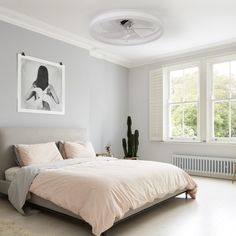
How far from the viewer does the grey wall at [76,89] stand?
12.9 ft

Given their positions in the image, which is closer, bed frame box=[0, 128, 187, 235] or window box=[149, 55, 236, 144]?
bed frame box=[0, 128, 187, 235]

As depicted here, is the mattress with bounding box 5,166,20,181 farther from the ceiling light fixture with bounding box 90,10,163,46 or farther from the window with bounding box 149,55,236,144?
the window with bounding box 149,55,236,144

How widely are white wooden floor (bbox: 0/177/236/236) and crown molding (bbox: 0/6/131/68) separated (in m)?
2.71

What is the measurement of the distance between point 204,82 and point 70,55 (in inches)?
112

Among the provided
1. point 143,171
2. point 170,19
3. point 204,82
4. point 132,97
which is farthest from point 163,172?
point 132,97

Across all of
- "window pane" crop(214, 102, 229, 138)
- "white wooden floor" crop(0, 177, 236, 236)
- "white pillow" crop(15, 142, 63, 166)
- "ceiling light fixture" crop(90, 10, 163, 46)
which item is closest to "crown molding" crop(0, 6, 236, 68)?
"ceiling light fixture" crop(90, 10, 163, 46)

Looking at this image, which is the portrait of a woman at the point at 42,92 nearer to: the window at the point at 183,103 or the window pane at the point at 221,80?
the window at the point at 183,103

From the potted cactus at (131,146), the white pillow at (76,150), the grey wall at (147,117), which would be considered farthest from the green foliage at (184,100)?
the white pillow at (76,150)

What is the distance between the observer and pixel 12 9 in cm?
372

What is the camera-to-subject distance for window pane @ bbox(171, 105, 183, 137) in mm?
5887

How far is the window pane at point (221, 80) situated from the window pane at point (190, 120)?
57cm

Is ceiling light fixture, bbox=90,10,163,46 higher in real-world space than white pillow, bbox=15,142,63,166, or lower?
higher

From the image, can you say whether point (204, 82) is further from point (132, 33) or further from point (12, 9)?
point (12, 9)

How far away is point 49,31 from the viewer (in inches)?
174
